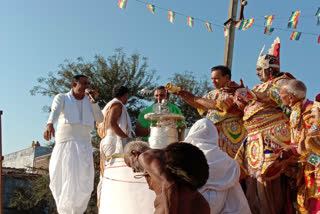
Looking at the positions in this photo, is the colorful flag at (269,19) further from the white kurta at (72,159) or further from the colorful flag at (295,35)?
the white kurta at (72,159)

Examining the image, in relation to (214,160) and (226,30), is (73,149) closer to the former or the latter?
(214,160)

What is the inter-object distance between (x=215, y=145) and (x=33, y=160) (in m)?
18.5

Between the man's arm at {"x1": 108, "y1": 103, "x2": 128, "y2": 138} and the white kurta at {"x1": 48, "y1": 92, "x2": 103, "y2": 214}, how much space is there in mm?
247

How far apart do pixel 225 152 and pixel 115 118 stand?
2153 mm

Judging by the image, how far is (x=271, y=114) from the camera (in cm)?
460

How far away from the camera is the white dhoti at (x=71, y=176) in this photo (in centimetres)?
557

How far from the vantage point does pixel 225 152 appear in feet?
14.5

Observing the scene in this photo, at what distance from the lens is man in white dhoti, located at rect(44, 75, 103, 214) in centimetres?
561

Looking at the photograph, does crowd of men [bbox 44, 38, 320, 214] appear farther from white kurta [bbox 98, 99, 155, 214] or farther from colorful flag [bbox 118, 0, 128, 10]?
colorful flag [bbox 118, 0, 128, 10]

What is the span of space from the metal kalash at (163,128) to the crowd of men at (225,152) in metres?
0.48

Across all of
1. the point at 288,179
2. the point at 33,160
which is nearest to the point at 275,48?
the point at 288,179

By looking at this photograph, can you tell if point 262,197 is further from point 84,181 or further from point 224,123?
point 84,181

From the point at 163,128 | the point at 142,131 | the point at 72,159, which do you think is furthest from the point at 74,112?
the point at 142,131

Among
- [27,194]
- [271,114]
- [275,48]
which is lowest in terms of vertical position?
[27,194]
